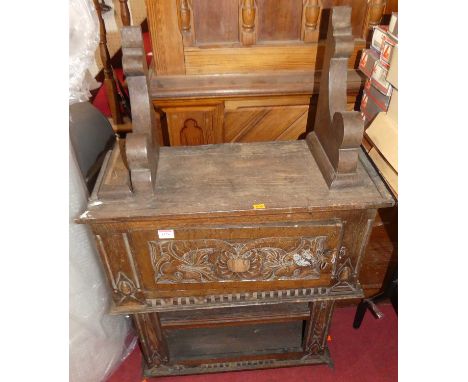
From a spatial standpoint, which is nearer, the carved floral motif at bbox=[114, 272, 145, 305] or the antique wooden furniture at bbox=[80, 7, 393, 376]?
the antique wooden furniture at bbox=[80, 7, 393, 376]

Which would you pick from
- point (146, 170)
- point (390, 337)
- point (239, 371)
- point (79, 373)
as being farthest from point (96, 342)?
point (390, 337)

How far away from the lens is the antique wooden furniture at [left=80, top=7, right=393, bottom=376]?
1037mm

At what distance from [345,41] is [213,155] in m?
0.52

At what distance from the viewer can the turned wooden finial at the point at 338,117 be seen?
1.02 metres

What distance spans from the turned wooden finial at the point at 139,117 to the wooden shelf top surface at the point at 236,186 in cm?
5

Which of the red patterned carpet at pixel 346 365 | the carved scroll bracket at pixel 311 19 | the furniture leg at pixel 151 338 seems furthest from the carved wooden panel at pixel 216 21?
the red patterned carpet at pixel 346 365

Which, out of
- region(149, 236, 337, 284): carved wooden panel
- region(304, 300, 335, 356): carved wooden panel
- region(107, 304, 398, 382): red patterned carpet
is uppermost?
region(149, 236, 337, 284): carved wooden panel

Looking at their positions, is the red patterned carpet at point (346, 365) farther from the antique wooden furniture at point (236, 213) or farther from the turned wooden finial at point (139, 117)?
the turned wooden finial at point (139, 117)

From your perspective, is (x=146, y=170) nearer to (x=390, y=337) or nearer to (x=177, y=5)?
(x=177, y=5)

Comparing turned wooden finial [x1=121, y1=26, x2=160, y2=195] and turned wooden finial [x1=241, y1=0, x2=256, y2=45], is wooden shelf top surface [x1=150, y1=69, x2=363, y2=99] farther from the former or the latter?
turned wooden finial [x1=121, y1=26, x2=160, y2=195]

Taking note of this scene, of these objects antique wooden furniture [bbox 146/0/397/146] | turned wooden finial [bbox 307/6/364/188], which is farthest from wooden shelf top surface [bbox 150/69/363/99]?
turned wooden finial [bbox 307/6/364/188]

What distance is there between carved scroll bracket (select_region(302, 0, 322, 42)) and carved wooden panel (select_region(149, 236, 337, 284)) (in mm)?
704

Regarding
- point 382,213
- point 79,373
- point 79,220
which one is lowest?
point 79,373

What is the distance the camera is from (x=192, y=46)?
1306mm
